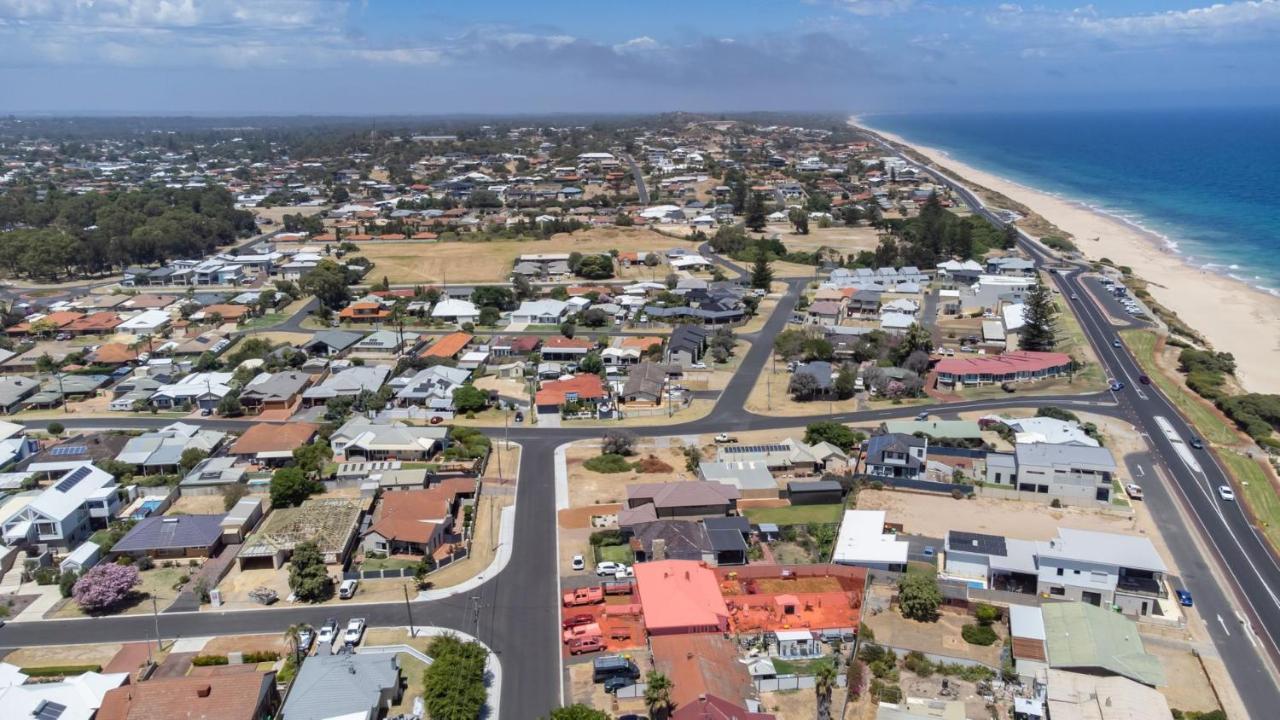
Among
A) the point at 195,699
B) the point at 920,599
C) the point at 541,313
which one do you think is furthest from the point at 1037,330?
the point at 195,699

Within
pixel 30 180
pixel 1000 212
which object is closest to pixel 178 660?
pixel 1000 212

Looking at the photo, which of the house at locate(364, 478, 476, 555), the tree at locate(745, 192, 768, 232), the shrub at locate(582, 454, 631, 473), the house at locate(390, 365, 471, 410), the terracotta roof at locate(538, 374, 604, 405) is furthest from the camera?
the tree at locate(745, 192, 768, 232)

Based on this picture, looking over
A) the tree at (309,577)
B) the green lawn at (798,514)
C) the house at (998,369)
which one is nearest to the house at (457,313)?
the house at (998,369)

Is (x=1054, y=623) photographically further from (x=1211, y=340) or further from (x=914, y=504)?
(x=1211, y=340)

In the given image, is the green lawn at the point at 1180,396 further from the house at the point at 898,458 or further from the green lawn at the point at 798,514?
the green lawn at the point at 798,514

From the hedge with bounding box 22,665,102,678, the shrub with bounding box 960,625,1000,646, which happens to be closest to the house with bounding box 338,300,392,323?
the hedge with bounding box 22,665,102,678

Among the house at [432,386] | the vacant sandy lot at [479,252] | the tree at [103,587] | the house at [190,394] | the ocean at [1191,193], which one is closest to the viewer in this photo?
the tree at [103,587]

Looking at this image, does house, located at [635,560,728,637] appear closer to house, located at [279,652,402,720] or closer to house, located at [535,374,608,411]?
house, located at [279,652,402,720]
